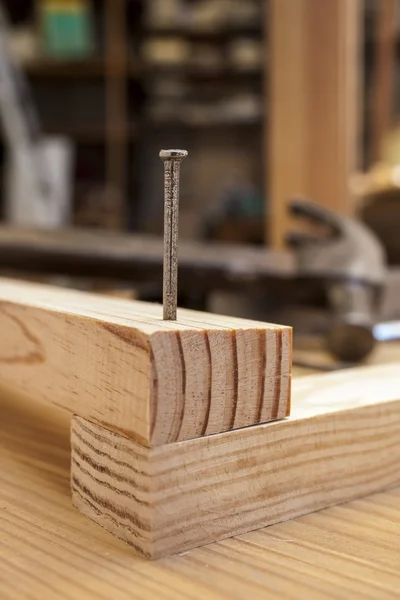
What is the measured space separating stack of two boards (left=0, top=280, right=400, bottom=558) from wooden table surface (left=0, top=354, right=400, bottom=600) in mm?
15

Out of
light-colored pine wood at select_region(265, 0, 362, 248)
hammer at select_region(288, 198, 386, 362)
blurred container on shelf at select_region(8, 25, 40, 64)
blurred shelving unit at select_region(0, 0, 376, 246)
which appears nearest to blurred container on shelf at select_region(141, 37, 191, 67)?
blurred shelving unit at select_region(0, 0, 376, 246)

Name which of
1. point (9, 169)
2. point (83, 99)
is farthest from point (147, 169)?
point (9, 169)

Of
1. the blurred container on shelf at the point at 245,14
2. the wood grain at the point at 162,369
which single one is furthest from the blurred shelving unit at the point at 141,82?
the wood grain at the point at 162,369

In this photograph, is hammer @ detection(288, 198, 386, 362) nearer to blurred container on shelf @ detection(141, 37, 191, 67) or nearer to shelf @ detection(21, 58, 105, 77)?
blurred container on shelf @ detection(141, 37, 191, 67)

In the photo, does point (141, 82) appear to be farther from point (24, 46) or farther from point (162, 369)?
point (162, 369)

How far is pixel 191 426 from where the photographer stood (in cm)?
46

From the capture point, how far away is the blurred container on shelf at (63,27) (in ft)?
14.4

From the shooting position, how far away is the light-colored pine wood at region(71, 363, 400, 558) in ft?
1.50

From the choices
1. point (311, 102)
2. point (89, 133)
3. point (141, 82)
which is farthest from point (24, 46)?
point (311, 102)

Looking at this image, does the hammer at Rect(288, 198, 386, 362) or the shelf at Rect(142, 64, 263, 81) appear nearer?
Result: the hammer at Rect(288, 198, 386, 362)

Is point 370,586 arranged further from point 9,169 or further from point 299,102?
point 9,169

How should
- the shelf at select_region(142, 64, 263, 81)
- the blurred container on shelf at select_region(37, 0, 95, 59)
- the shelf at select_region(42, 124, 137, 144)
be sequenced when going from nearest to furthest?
the blurred container on shelf at select_region(37, 0, 95, 59), the shelf at select_region(142, 64, 263, 81), the shelf at select_region(42, 124, 137, 144)

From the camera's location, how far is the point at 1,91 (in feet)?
10.9

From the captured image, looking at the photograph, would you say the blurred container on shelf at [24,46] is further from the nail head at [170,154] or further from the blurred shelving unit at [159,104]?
the nail head at [170,154]
